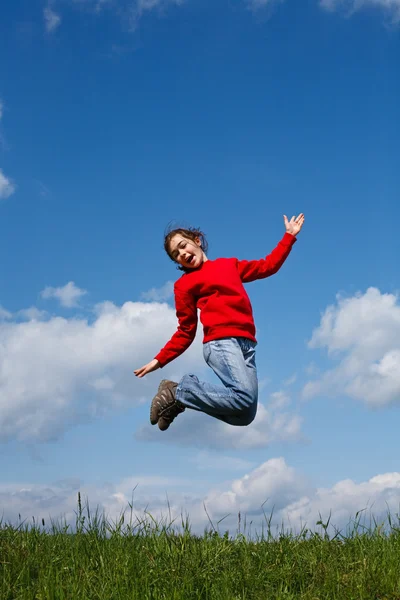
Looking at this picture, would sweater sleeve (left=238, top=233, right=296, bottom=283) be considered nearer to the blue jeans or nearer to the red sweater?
the red sweater

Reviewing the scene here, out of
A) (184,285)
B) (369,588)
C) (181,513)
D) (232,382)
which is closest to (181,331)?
(184,285)

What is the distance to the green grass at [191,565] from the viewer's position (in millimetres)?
5594

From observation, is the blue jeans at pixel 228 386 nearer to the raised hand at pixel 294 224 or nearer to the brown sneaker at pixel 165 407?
the brown sneaker at pixel 165 407

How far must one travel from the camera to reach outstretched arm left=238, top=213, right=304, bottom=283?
729 cm

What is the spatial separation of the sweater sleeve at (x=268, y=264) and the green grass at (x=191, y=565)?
8.79ft

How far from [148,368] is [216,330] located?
0.93 metres

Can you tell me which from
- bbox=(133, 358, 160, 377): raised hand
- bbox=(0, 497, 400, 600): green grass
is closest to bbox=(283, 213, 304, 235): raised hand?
bbox=(133, 358, 160, 377): raised hand

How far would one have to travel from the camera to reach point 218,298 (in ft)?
22.6

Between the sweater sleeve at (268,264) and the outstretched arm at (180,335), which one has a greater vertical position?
the sweater sleeve at (268,264)

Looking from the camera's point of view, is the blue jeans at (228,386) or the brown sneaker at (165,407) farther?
the brown sneaker at (165,407)

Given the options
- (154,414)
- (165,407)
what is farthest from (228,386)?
(154,414)

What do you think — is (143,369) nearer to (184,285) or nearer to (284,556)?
(184,285)

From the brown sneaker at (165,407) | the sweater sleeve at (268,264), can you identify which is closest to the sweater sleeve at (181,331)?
the brown sneaker at (165,407)

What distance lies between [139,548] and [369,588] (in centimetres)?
217
